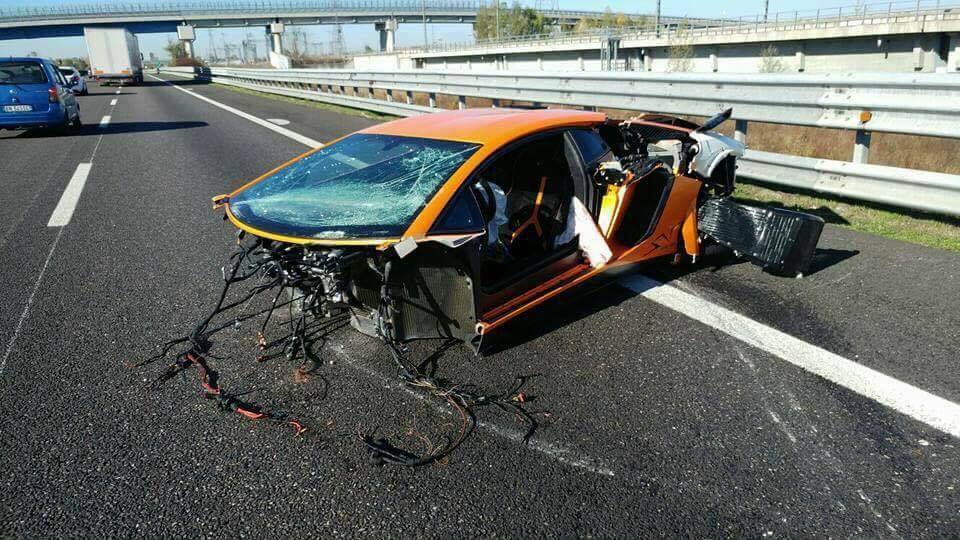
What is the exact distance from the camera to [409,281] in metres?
3.09

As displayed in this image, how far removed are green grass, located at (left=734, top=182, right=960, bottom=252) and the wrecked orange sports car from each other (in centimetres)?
147

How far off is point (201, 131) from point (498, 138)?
12404mm

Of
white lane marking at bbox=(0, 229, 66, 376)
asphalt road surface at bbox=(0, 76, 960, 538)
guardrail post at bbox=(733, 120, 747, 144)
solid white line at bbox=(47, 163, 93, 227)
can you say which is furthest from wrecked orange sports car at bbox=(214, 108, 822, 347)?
solid white line at bbox=(47, 163, 93, 227)

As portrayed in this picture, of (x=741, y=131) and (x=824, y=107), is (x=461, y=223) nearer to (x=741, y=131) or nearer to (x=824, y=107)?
(x=824, y=107)

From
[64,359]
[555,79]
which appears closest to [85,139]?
[555,79]

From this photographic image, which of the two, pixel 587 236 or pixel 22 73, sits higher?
pixel 22 73

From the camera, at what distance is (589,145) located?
4102 millimetres

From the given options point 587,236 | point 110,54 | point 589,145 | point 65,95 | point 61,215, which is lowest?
point 61,215

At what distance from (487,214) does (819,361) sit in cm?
192

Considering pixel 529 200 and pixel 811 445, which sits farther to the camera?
pixel 529 200

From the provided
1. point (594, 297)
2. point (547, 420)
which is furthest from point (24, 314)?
point (594, 297)

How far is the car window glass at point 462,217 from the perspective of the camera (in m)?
3.07

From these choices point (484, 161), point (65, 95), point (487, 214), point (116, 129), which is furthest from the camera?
point (116, 129)

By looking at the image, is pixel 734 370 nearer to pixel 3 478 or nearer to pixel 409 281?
pixel 409 281
